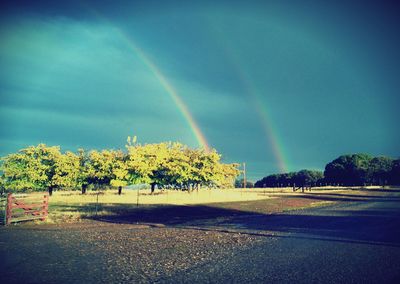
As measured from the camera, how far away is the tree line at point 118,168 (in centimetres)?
5569

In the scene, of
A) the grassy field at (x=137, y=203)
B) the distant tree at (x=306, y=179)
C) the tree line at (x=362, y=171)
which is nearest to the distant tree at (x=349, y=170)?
the tree line at (x=362, y=171)

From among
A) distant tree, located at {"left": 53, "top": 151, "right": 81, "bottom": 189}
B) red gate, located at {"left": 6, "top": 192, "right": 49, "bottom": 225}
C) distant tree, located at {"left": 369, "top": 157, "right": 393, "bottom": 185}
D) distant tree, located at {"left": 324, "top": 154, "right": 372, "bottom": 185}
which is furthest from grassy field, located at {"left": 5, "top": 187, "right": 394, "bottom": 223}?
distant tree, located at {"left": 369, "top": 157, "right": 393, "bottom": 185}

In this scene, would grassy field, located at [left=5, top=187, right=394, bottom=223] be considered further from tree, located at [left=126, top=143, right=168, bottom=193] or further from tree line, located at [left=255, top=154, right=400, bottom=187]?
tree line, located at [left=255, top=154, right=400, bottom=187]

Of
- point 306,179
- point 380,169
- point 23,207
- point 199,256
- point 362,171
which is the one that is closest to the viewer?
point 199,256

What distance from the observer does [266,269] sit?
8.64 m

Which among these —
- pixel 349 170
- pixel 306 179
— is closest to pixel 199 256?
pixel 349 170

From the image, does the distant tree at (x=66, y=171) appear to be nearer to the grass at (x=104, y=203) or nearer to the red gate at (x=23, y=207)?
the grass at (x=104, y=203)

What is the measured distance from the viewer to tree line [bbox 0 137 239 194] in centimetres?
5569

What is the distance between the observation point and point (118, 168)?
186ft

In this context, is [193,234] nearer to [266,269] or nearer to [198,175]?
[266,269]

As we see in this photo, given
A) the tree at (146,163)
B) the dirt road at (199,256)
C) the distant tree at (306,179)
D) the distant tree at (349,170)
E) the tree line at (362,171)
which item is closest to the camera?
the dirt road at (199,256)

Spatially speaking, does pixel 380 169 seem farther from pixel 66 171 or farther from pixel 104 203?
pixel 104 203

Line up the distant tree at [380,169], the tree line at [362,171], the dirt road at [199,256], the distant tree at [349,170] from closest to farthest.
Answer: the dirt road at [199,256]
the distant tree at [380,169]
the tree line at [362,171]
the distant tree at [349,170]

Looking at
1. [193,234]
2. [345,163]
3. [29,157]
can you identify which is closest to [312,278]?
[193,234]
